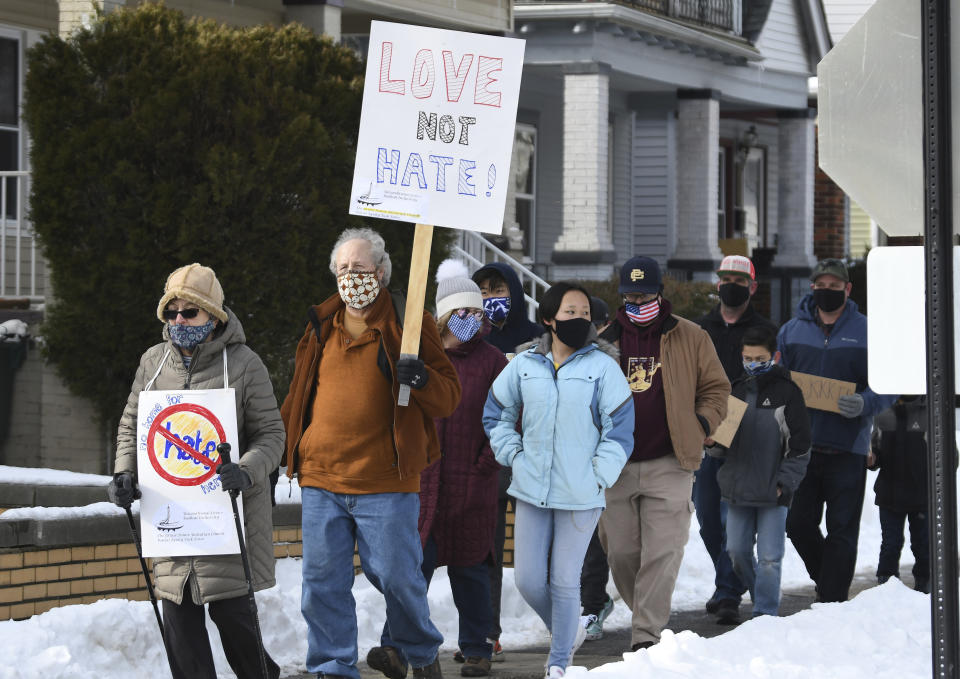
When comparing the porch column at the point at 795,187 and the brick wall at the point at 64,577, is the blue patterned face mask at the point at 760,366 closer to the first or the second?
the brick wall at the point at 64,577

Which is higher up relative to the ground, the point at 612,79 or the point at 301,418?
the point at 612,79

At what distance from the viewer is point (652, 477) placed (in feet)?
27.2

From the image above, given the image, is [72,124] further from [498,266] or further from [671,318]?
[671,318]

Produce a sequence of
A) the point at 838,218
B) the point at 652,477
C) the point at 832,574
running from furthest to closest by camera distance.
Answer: the point at 838,218 < the point at 832,574 < the point at 652,477

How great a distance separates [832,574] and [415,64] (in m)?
4.25

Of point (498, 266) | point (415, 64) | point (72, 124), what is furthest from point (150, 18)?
point (415, 64)

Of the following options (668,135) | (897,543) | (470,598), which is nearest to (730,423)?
(470,598)

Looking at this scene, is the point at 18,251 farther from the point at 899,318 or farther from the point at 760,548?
the point at 899,318

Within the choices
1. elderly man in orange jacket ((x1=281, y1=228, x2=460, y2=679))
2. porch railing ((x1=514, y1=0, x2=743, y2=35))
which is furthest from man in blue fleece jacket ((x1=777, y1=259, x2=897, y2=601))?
porch railing ((x1=514, y1=0, x2=743, y2=35))

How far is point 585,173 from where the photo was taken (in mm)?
21016

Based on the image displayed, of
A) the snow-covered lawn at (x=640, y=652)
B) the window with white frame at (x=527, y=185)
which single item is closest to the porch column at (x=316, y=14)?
the snow-covered lawn at (x=640, y=652)

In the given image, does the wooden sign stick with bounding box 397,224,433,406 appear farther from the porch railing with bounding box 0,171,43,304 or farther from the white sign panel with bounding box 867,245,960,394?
the porch railing with bounding box 0,171,43,304

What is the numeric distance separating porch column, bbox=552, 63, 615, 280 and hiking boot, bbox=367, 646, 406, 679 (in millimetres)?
14104

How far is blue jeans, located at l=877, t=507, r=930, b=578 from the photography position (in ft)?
36.1
